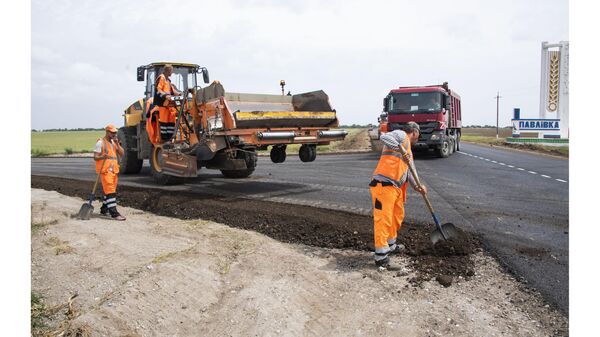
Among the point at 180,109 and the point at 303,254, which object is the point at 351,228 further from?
the point at 180,109

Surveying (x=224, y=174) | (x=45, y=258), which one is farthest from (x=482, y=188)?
(x=45, y=258)

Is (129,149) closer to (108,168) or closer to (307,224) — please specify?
(108,168)

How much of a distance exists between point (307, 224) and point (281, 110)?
3.76 metres

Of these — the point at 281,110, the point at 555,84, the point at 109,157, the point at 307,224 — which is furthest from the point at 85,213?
the point at 555,84

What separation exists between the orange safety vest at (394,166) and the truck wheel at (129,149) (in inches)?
361

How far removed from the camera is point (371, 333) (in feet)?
12.9

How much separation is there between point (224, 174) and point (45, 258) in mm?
7292

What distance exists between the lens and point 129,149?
13.3 metres

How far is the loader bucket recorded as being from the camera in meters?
8.96

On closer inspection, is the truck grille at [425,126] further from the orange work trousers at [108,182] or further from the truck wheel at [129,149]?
the orange work trousers at [108,182]

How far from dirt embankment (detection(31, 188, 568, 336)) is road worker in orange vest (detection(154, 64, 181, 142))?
390 cm

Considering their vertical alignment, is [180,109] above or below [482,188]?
above

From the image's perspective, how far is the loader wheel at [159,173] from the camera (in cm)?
1104

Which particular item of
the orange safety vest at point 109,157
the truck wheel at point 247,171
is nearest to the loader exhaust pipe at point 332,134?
the truck wheel at point 247,171
